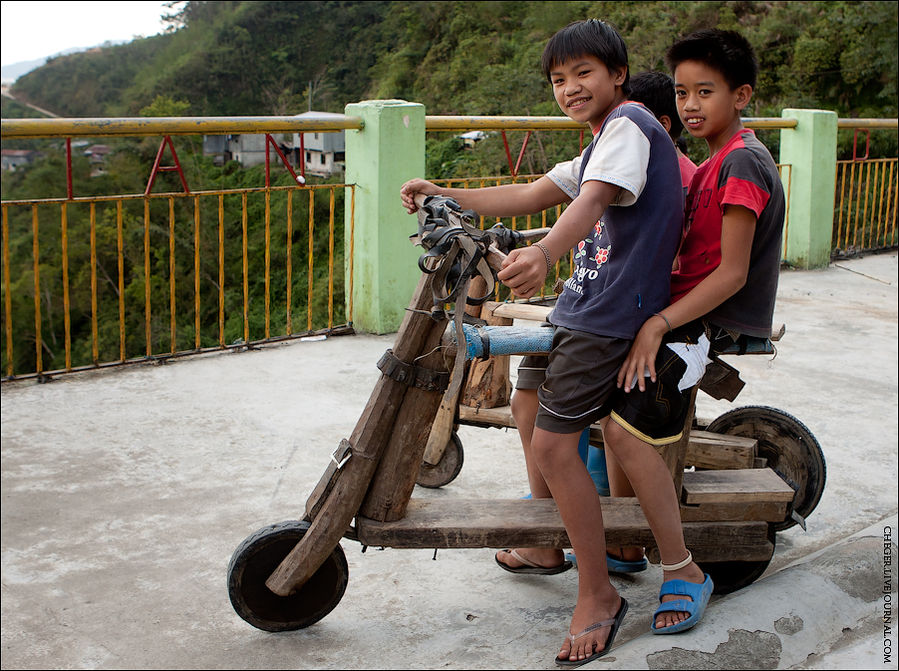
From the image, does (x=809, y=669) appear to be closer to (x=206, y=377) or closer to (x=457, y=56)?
(x=206, y=377)

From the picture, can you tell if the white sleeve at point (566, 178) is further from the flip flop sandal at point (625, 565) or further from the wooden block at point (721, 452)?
the flip flop sandal at point (625, 565)

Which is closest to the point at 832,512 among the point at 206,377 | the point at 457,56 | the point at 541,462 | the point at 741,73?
the point at 541,462

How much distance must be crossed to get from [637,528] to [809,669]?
538mm

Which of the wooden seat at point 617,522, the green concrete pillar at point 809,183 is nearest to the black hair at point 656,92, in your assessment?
the wooden seat at point 617,522

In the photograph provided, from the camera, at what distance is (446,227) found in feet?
7.17

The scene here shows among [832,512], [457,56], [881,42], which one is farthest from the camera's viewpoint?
[457,56]

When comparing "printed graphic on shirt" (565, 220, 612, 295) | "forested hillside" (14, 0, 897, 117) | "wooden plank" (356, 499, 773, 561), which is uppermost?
"forested hillside" (14, 0, 897, 117)

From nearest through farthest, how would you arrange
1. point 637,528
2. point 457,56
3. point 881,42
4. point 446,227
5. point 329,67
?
1. point 446,227
2. point 637,528
3. point 881,42
4. point 457,56
5. point 329,67

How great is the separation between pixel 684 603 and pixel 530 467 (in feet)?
2.02

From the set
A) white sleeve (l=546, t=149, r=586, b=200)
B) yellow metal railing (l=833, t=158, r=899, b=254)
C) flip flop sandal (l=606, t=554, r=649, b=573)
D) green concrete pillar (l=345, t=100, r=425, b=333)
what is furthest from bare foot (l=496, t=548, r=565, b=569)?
yellow metal railing (l=833, t=158, r=899, b=254)

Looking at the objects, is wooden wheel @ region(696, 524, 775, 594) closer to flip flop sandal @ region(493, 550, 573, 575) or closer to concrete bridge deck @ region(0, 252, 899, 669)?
concrete bridge deck @ region(0, 252, 899, 669)

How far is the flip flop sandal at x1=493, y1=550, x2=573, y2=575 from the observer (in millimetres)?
2873

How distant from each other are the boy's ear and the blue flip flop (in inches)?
49.3

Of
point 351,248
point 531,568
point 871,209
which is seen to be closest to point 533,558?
point 531,568
